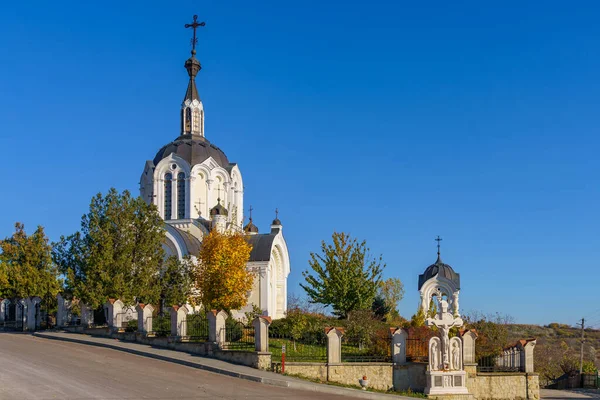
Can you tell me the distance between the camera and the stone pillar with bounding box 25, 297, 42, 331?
105 ft

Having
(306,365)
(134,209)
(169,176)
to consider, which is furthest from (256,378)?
(169,176)

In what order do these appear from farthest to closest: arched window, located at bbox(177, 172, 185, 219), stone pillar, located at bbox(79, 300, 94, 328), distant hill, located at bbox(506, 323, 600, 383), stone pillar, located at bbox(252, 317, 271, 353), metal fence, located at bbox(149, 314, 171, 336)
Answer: arched window, located at bbox(177, 172, 185, 219)
distant hill, located at bbox(506, 323, 600, 383)
stone pillar, located at bbox(79, 300, 94, 328)
metal fence, located at bbox(149, 314, 171, 336)
stone pillar, located at bbox(252, 317, 271, 353)

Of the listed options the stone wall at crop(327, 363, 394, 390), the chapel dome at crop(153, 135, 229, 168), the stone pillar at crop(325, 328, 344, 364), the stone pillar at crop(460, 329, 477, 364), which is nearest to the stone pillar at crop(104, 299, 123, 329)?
the stone pillar at crop(325, 328, 344, 364)

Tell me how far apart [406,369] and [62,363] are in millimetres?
10897

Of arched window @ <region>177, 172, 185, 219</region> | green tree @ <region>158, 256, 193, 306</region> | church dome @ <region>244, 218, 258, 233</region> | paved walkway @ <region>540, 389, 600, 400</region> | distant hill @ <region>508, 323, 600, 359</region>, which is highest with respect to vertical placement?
arched window @ <region>177, 172, 185, 219</region>

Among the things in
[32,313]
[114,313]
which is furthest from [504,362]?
[32,313]

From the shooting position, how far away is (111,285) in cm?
2977

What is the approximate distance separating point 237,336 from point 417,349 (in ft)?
20.0

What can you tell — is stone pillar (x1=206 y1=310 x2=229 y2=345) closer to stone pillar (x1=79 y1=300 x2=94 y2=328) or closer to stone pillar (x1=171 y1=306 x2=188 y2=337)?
stone pillar (x1=171 y1=306 x2=188 y2=337)

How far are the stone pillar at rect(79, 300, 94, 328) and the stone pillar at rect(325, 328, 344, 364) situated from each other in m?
11.5

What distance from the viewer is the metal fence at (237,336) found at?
24.0 meters

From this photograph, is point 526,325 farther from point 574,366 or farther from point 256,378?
point 256,378

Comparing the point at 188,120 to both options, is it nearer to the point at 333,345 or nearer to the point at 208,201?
the point at 208,201

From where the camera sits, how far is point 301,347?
2688 cm
